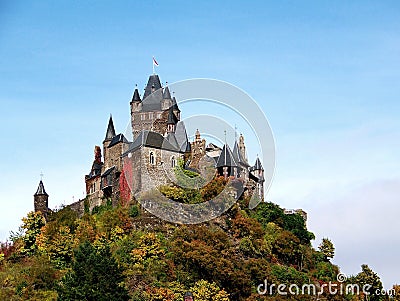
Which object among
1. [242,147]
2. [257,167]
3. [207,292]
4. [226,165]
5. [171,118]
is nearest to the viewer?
[207,292]

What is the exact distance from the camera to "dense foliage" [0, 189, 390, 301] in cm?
4466

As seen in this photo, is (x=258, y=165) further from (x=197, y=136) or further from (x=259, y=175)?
(x=197, y=136)

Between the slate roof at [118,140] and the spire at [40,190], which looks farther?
the spire at [40,190]

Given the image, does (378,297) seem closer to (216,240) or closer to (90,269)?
(216,240)

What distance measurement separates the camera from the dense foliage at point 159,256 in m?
44.7

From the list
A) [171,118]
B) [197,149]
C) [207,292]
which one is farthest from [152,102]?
[207,292]

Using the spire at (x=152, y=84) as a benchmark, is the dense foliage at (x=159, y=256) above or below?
below

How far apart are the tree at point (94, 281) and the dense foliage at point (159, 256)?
5cm

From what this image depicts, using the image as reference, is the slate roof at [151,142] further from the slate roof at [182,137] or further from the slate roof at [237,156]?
the slate roof at [237,156]

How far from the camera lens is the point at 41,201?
211 feet

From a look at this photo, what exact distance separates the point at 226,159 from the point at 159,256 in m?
12.9

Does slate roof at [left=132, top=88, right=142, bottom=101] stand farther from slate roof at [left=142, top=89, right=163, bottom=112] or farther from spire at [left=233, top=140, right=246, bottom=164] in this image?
spire at [left=233, top=140, right=246, bottom=164]

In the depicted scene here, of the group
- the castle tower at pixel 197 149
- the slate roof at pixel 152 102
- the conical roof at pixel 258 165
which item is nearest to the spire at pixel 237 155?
→ the conical roof at pixel 258 165

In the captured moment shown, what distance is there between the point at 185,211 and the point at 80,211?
10.2m
